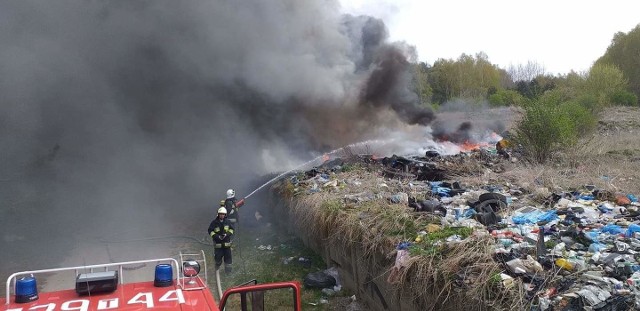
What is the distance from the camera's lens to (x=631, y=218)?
489 centimetres

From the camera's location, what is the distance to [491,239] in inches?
162

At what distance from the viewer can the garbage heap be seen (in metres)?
3.26

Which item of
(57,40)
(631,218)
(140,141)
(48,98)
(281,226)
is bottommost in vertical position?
(281,226)

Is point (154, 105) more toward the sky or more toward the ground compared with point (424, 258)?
more toward the sky

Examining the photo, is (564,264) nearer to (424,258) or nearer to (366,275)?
(424,258)

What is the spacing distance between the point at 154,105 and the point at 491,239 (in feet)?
36.0

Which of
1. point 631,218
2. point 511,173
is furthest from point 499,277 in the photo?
point 511,173

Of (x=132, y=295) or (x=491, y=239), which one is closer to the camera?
(x=132, y=295)

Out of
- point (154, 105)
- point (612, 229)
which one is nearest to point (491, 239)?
point (612, 229)

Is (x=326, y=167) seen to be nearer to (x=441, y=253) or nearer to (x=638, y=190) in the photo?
(x=638, y=190)

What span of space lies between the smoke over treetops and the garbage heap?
576 cm

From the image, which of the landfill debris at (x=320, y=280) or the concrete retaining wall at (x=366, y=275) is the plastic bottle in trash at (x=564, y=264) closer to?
the concrete retaining wall at (x=366, y=275)

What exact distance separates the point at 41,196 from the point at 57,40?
12.9 feet

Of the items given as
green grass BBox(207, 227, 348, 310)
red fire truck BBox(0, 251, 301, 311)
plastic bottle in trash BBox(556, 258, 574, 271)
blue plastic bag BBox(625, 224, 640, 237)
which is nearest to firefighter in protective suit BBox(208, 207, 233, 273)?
green grass BBox(207, 227, 348, 310)
